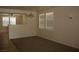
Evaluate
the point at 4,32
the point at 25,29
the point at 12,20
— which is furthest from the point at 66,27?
the point at 4,32

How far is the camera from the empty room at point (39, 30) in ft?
7.20

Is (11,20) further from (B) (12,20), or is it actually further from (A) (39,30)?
(A) (39,30)

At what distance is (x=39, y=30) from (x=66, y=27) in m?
0.50

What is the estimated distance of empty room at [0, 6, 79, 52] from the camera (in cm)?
219

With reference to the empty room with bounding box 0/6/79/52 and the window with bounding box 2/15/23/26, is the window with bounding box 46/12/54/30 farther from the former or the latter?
the window with bounding box 2/15/23/26

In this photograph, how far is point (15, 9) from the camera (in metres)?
2.18

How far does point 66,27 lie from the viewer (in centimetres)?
222

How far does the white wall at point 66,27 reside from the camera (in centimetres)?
218

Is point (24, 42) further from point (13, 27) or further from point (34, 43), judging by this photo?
point (13, 27)

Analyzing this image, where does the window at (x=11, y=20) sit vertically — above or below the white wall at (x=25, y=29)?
above

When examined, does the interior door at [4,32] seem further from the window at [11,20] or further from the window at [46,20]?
the window at [46,20]

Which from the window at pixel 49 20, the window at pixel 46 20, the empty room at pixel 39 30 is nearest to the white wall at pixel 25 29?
the empty room at pixel 39 30

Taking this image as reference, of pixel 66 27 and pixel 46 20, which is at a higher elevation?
pixel 46 20
